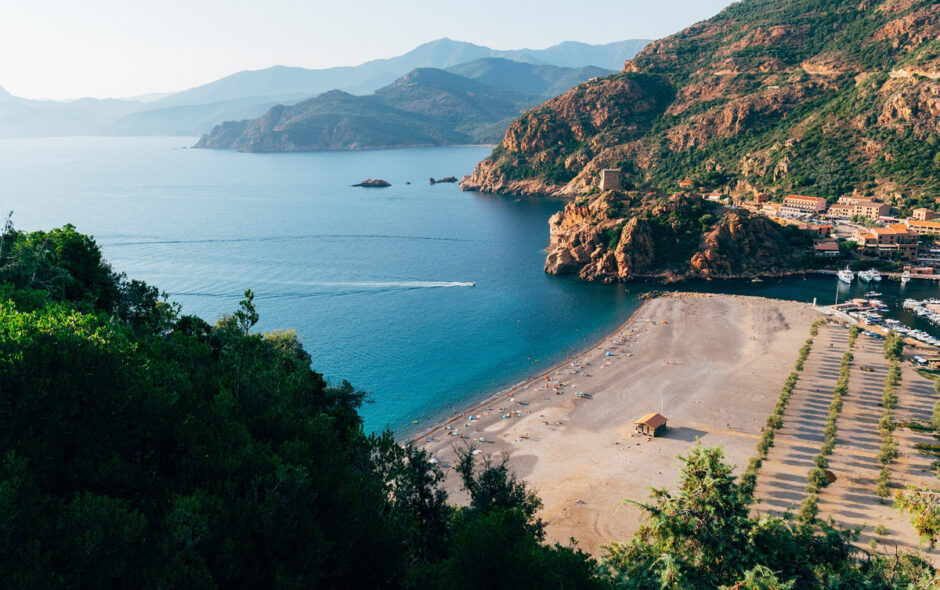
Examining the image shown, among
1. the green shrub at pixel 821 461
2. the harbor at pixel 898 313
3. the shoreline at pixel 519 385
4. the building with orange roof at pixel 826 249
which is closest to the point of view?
the green shrub at pixel 821 461

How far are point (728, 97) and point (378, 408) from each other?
119365mm

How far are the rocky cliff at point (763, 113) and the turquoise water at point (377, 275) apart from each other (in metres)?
21.8

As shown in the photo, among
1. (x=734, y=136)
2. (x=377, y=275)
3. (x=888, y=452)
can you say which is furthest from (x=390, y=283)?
(x=734, y=136)

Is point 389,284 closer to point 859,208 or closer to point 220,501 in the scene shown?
point 220,501

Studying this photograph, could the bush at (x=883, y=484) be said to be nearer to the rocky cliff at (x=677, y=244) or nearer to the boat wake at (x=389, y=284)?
the rocky cliff at (x=677, y=244)

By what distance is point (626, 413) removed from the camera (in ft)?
136

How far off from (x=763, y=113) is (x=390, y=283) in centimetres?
9372

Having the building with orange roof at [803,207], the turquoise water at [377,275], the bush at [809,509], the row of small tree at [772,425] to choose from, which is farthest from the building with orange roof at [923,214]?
the bush at [809,509]

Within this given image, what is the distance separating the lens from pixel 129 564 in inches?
312

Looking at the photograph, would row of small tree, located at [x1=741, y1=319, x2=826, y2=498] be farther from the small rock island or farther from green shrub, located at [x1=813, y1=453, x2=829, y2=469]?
the small rock island

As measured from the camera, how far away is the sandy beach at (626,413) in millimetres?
31531

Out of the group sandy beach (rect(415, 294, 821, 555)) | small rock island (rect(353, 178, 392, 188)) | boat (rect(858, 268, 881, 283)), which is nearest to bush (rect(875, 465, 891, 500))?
sandy beach (rect(415, 294, 821, 555))

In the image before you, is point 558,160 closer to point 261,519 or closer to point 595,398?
point 595,398

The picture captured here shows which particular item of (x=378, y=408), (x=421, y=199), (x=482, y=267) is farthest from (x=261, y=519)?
(x=421, y=199)
